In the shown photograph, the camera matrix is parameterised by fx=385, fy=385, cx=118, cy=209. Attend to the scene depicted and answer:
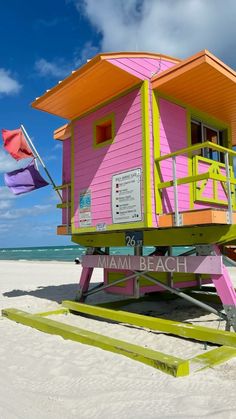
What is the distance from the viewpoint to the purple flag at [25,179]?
1142 centimetres

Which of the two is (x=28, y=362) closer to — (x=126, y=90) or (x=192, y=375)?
(x=192, y=375)

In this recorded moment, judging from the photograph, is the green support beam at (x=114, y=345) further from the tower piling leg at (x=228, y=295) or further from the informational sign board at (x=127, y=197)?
the informational sign board at (x=127, y=197)

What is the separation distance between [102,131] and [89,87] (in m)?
1.35

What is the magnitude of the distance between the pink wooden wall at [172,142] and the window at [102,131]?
4.84 feet

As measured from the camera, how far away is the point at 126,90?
8.42 metres

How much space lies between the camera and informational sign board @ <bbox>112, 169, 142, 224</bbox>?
25.7 ft

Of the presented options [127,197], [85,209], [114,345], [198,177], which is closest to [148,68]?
[127,197]

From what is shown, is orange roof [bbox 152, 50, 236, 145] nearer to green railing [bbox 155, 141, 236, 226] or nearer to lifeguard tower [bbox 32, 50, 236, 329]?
lifeguard tower [bbox 32, 50, 236, 329]

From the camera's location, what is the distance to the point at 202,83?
791cm

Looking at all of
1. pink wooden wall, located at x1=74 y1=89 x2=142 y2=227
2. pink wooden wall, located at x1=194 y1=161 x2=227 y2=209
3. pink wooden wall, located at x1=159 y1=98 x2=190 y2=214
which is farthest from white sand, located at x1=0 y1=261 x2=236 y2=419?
pink wooden wall, located at x1=74 y1=89 x2=142 y2=227

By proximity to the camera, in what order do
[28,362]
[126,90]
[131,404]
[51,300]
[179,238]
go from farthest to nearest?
[51,300]
[126,90]
[179,238]
[28,362]
[131,404]

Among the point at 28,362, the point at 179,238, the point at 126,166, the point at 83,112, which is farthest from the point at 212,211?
the point at 83,112

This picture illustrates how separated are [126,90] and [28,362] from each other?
19.0ft

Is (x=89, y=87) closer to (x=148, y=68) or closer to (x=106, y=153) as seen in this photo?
(x=148, y=68)
